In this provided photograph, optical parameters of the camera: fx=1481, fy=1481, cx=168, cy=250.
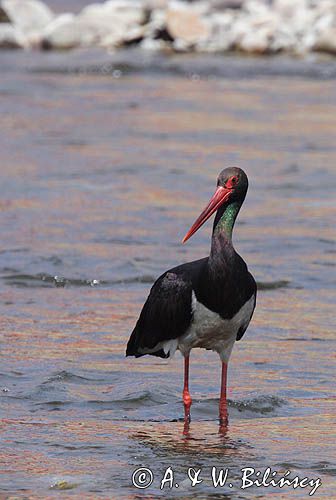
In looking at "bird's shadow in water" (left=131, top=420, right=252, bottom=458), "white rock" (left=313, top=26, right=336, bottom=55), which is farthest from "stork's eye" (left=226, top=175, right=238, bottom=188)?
"white rock" (left=313, top=26, right=336, bottom=55)

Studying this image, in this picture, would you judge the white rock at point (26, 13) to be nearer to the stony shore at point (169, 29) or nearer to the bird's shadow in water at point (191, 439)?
the stony shore at point (169, 29)

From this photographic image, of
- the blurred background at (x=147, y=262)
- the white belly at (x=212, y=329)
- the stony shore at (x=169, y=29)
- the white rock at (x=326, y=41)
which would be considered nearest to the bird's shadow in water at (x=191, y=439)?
the blurred background at (x=147, y=262)

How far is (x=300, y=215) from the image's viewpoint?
1377 cm

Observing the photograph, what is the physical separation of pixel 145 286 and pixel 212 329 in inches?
138

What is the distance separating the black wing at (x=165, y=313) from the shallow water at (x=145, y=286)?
39 cm

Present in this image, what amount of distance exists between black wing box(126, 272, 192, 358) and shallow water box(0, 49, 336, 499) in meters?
0.39

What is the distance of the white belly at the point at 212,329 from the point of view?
719 cm

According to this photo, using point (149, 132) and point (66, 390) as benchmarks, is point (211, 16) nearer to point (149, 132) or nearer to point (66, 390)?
point (149, 132)

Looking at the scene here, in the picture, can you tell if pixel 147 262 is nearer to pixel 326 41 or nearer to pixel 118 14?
pixel 326 41

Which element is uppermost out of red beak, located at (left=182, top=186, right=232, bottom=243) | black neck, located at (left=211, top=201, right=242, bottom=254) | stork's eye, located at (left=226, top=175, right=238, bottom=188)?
stork's eye, located at (left=226, top=175, right=238, bottom=188)

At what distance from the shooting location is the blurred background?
682 cm

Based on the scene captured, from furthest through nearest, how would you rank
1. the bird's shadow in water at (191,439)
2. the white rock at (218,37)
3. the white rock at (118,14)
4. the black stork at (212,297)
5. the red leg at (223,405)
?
the white rock at (118,14), the white rock at (218,37), the red leg at (223,405), the black stork at (212,297), the bird's shadow in water at (191,439)

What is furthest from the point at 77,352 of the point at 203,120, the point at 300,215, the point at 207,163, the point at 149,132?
the point at 203,120

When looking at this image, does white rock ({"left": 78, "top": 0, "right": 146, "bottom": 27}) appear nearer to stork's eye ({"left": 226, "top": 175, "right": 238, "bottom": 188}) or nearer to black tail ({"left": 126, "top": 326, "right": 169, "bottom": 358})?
black tail ({"left": 126, "top": 326, "right": 169, "bottom": 358})
